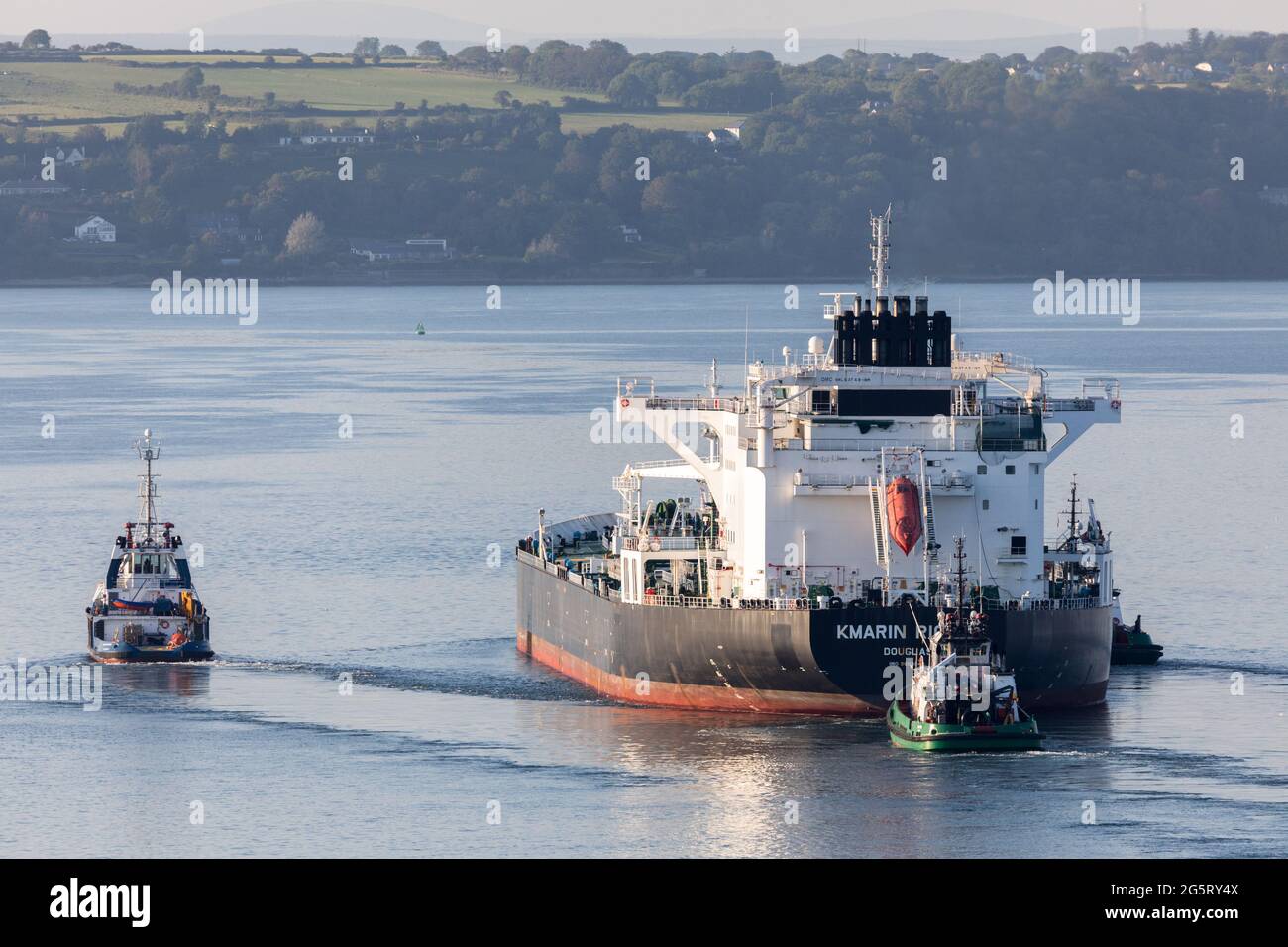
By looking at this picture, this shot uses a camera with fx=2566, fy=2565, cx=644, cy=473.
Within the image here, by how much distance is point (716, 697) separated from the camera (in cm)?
6156

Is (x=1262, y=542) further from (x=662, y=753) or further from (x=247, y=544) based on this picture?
(x=662, y=753)

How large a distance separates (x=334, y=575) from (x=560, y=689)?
24.1 metres

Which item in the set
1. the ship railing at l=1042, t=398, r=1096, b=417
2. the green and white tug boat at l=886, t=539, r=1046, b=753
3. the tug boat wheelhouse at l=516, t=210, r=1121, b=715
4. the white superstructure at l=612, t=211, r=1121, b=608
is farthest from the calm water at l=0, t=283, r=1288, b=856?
the ship railing at l=1042, t=398, r=1096, b=417

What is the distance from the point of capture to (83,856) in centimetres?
4997

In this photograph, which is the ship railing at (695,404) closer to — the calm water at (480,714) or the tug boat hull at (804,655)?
the tug boat hull at (804,655)

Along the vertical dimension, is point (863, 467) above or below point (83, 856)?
above

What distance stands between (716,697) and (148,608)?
20.1 m

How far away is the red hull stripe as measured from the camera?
196 feet

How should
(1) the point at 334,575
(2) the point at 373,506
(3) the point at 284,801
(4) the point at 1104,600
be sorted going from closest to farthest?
(3) the point at 284,801 → (4) the point at 1104,600 → (1) the point at 334,575 → (2) the point at 373,506

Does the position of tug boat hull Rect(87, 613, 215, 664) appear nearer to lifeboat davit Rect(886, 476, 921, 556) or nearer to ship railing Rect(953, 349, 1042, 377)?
lifeboat davit Rect(886, 476, 921, 556)

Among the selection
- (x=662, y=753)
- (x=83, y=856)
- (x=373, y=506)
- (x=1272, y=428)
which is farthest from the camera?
(x=1272, y=428)

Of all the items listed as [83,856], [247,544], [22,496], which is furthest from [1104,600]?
[22,496]

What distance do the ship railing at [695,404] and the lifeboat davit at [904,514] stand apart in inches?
245

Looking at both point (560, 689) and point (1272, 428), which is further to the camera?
point (1272, 428)
